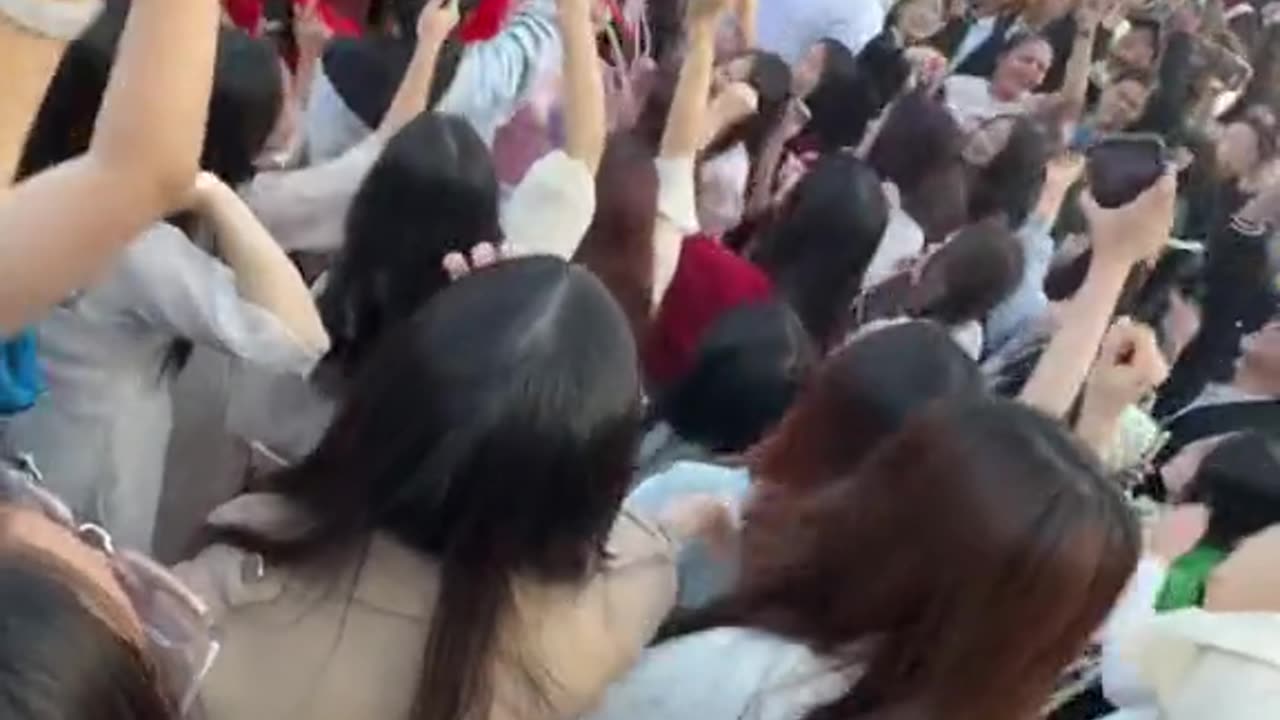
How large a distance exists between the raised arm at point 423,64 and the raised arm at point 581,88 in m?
0.29

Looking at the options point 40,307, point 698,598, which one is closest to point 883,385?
point 698,598

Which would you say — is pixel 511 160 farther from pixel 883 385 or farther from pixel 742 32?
pixel 883 385

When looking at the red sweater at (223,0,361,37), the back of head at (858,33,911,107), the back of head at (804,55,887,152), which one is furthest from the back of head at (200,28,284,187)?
the back of head at (858,33,911,107)

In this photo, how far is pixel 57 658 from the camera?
0.78m

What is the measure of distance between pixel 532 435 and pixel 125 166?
0.35 meters

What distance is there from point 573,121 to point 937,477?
1042 mm

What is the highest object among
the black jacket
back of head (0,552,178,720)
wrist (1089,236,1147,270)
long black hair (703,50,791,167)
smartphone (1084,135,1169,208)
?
back of head (0,552,178,720)

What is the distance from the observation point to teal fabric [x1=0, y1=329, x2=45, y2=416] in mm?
1341

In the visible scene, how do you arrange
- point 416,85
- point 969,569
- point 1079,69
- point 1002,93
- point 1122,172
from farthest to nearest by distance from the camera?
point 1079,69 → point 1002,93 → point 416,85 → point 1122,172 → point 969,569

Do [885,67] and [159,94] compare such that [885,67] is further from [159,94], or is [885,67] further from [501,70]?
[159,94]

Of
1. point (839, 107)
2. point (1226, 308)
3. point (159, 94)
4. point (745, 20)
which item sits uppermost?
point (159, 94)

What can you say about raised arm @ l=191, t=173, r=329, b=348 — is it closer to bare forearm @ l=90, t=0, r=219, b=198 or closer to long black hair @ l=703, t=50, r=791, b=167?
bare forearm @ l=90, t=0, r=219, b=198

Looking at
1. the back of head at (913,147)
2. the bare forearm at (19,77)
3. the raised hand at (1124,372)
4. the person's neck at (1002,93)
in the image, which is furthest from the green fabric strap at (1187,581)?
the person's neck at (1002,93)

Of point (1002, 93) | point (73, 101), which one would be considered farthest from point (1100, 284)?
point (1002, 93)
